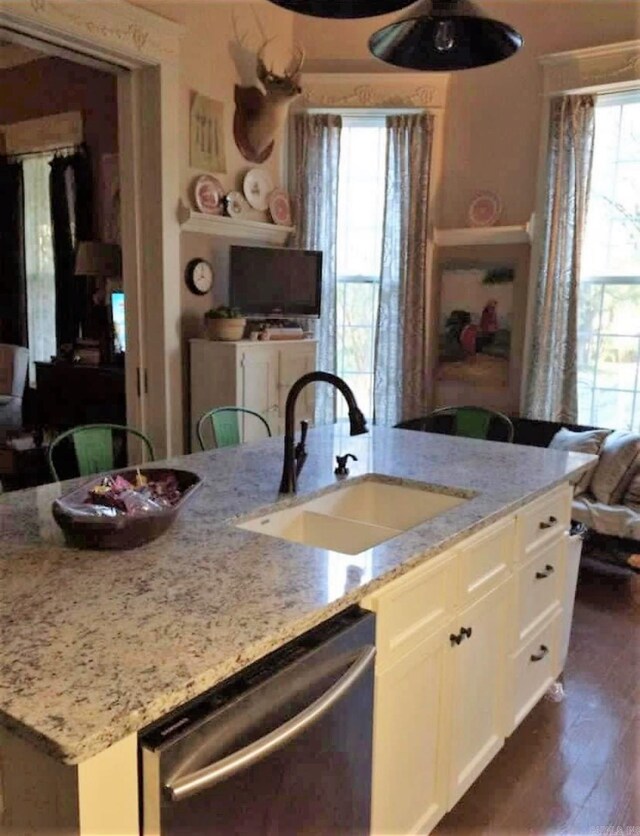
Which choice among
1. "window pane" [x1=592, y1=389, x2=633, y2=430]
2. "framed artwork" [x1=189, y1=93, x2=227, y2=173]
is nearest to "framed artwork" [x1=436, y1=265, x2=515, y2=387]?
"window pane" [x1=592, y1=389, x2=633, y2=430]

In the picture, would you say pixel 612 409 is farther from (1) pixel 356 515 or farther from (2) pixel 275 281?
(1) pixel 356 515

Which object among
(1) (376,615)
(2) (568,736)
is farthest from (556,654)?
(1) (376,615)

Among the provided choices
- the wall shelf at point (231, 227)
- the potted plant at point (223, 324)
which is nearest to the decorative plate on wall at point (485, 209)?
the wall shelf at point (231, 227)

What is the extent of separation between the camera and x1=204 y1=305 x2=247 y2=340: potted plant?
165 inches

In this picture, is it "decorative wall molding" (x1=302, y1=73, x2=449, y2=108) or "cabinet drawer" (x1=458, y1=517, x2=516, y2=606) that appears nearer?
"cabinet drawer" (x1=458, y1=517, x2=516, y2=606)

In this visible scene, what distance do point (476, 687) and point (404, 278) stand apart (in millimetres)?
3328

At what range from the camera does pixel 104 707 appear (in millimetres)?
941

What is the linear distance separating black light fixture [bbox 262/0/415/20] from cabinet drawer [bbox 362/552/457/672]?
1.40 metres

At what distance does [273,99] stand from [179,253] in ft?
3.99

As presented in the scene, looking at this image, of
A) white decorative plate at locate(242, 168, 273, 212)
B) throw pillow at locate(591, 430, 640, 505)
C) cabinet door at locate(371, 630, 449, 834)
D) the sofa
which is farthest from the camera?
white decorative plate at locate(242, 168, 273, 212)

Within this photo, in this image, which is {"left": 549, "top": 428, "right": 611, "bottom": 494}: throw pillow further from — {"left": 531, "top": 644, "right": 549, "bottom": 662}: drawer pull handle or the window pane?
{"left": 531, "top": 644, "right": 549, "bottom": 662}: drawer pull handle

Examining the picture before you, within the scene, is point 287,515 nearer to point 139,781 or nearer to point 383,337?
point 139,781

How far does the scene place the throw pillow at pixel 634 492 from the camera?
3.77m

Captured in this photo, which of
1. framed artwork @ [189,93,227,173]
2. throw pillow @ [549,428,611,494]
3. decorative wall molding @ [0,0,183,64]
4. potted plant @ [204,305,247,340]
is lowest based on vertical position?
throw pillow @ [549,428,611,494]
